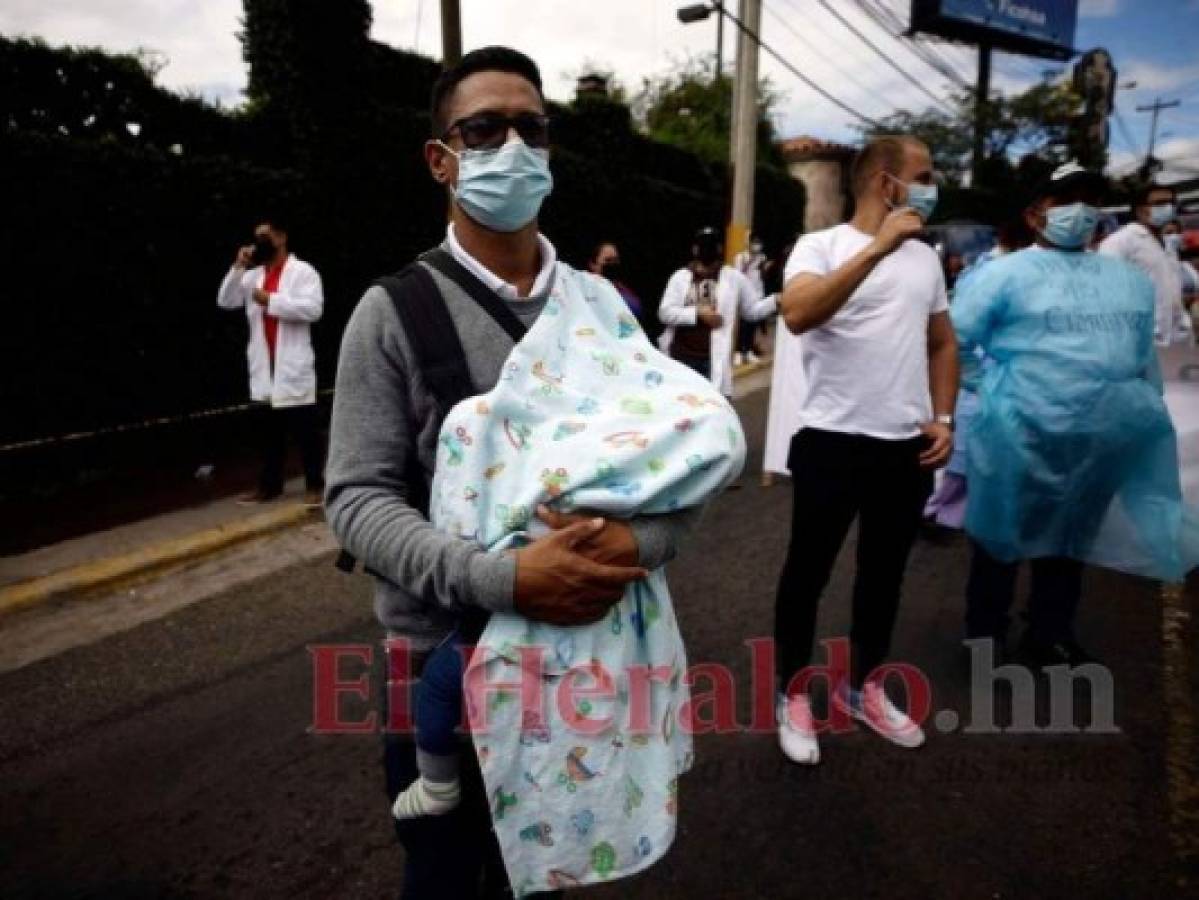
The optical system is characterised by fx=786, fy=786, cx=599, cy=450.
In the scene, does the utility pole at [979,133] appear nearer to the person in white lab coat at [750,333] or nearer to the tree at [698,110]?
the tree at [698,110]

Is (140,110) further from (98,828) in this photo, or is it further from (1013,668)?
(1013,668)

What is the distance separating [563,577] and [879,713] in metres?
2.13

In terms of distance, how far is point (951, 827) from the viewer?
2.36m

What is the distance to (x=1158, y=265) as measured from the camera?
6422 mm

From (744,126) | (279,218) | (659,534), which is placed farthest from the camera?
(744,126)

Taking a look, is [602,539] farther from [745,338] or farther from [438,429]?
[745,338]

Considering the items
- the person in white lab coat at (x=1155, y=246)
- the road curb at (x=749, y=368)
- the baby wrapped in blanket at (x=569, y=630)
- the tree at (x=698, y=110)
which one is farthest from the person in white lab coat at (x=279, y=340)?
the tree at (x=698, y=110)

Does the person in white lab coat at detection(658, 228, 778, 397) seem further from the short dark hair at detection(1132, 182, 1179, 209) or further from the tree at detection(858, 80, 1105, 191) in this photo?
the tree at detection(858, 80, 1105, 191)

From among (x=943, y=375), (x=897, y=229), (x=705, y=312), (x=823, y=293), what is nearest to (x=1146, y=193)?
(x=705, y=312)

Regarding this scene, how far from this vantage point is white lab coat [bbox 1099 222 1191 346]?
6.36 meters

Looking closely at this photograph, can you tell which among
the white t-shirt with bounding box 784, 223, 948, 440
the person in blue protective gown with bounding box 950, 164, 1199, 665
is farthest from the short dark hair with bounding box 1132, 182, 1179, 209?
the white t-shirt with bounding box 784, 223, 948, 440

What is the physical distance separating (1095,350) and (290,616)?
3701 millimetres

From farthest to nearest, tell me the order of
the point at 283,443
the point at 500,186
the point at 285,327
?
the point at 283,443
the point at 285,327
the point at 500,186

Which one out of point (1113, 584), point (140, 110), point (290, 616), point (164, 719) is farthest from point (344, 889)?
point (140, 110)
